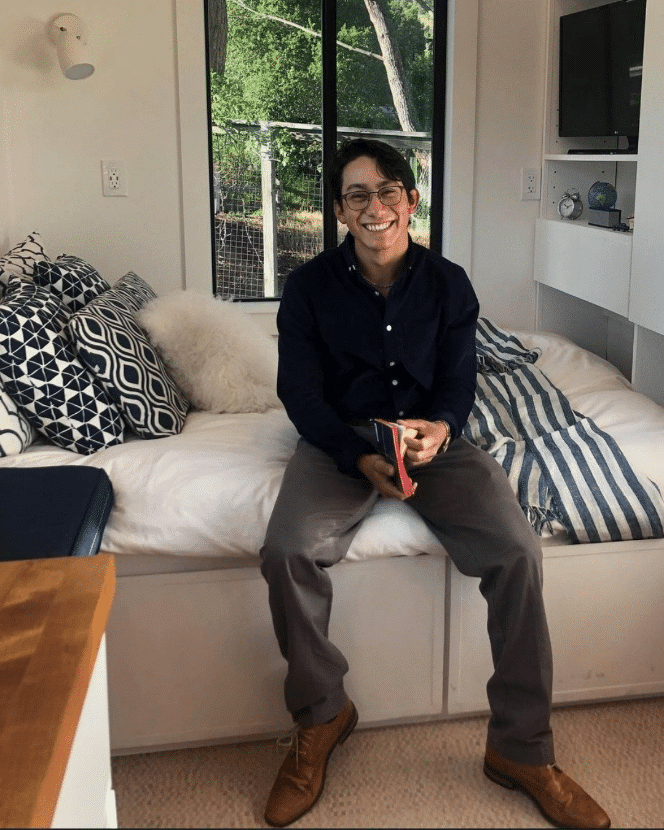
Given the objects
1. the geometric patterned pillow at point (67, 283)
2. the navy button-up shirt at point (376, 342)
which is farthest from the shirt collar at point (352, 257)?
the geometric patterned pillow at point (67, 283)

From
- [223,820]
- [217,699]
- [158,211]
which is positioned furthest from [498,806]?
[158,211]

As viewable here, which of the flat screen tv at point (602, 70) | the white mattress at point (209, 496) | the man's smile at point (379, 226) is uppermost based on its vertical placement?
the flat screen tv at point (602, 70)

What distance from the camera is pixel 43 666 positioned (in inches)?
24.2

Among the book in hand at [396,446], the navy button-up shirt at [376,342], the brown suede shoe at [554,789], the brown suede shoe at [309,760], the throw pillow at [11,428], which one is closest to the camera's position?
the brown suede shoe at [554,789]

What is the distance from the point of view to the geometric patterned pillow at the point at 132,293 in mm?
2317

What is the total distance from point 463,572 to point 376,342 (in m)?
0.49

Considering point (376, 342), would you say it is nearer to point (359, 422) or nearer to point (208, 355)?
point (359, 422)

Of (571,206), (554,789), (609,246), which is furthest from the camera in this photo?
(571,206)

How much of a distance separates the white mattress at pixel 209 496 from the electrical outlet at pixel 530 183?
153cm

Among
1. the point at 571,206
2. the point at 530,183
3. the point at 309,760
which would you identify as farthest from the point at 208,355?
the point at 530,183

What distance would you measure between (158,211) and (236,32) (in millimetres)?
659

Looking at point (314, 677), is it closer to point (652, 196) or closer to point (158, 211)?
point (652, 196)

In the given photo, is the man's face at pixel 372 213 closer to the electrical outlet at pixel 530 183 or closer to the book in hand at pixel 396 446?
the book in hand at pixel 396 446

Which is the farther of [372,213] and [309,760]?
[372,213]
